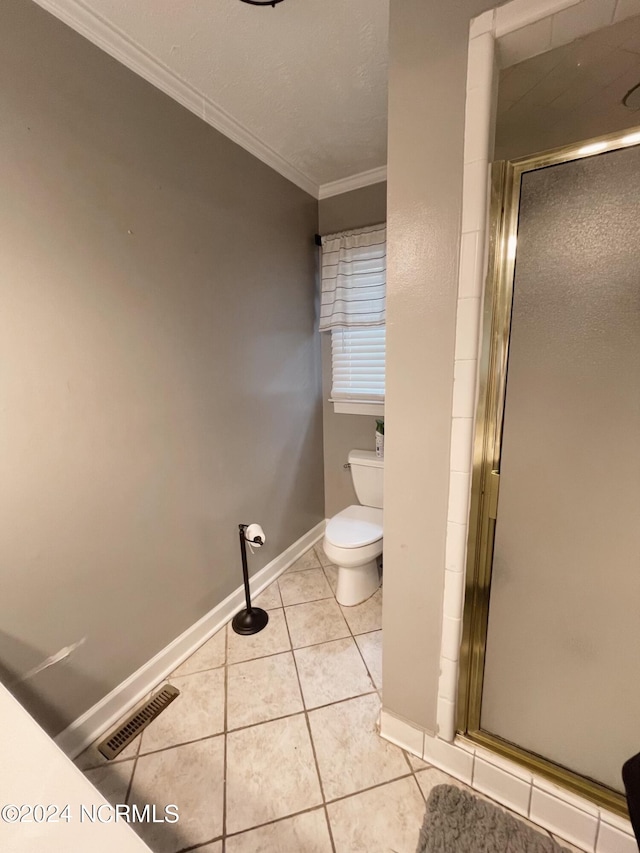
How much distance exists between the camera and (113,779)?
48.4 inches

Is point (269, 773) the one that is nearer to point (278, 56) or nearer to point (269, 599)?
point (269, 599)

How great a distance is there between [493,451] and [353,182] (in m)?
2.01

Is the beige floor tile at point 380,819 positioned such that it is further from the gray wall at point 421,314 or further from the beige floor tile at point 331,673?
the beige floor tile at point 331,673

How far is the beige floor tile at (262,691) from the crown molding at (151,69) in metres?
2.45

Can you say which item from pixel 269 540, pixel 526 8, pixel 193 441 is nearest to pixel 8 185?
pixel 193 441

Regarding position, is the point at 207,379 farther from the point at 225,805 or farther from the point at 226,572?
the point at 225,805

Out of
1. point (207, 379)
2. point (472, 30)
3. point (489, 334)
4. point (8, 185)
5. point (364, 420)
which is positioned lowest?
point (364, 420)

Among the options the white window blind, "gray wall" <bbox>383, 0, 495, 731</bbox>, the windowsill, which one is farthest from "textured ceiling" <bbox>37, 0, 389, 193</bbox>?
the windowsill

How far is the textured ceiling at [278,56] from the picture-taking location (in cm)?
115

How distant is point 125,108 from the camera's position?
51.1 inches

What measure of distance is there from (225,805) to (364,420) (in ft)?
6.28

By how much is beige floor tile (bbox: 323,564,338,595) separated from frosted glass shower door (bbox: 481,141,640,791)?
3.88 feet

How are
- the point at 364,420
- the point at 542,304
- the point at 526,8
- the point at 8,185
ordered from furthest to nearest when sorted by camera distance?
the point at 364,420 → the point at 8,185 → the point at 542,304 → the point at 526,8

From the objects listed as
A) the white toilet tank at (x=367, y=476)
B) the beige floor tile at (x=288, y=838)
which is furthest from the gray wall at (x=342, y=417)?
the beige floor tile at (x=288, y=838)
